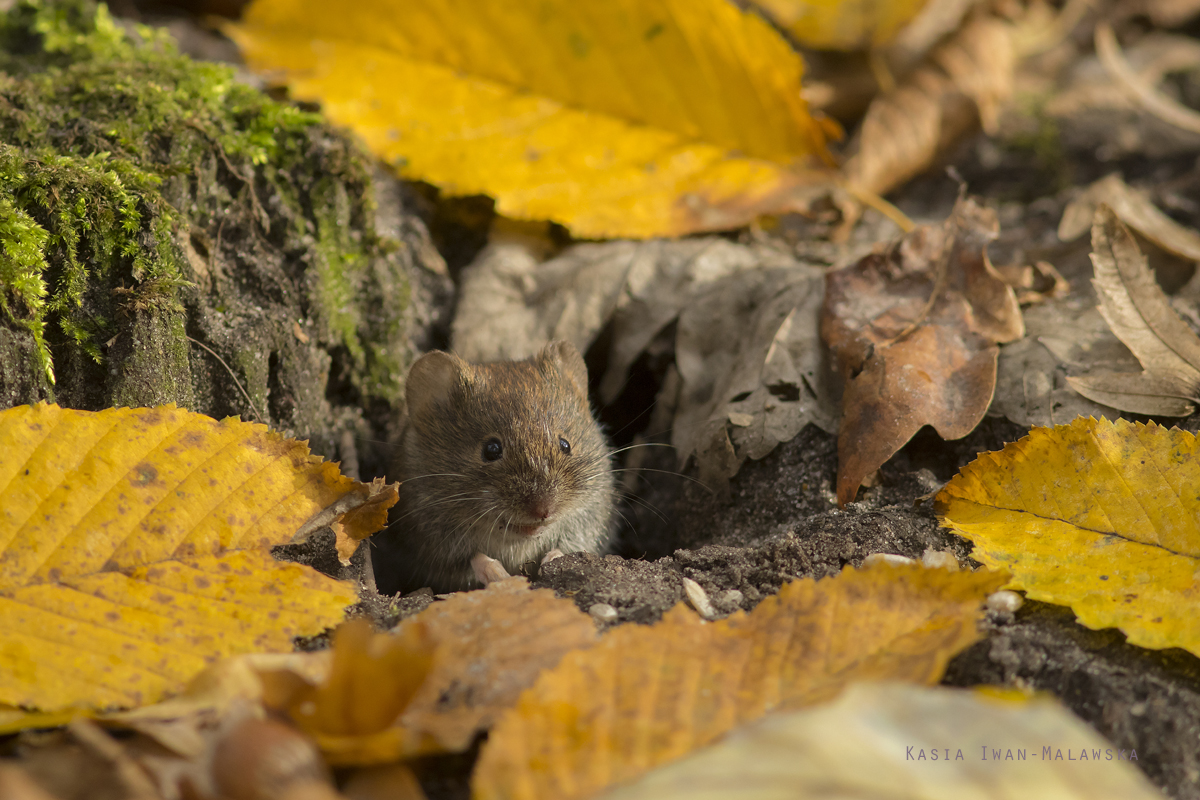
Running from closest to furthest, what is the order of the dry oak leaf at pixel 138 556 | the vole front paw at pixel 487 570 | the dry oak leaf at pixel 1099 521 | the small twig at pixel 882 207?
the dry oak leaf at pixel 138 556, the dry oak leaf at pixel 1099 521, the vole front paw at pixel 487 570, the small twig at pixel 882 207

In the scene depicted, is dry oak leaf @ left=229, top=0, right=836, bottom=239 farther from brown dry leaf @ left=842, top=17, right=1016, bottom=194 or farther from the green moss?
brown dry leaf @ left=842, top=17, right=1016, bottom=194

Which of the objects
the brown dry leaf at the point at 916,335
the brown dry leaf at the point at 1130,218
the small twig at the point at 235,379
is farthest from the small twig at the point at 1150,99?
the small twig at the point at 235,379

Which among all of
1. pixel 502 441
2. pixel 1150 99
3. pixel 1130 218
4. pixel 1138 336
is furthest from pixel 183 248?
pixel 1150 99

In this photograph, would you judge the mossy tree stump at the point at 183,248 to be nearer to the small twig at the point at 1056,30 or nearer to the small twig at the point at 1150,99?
the small twig at the point at 1150,99

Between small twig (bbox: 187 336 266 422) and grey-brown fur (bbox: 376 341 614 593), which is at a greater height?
small twig (bbox: 187 336 266 422)

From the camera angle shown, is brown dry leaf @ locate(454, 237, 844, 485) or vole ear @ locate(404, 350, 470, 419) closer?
brown dry leaf @ locate(454, 237, 844, 485)

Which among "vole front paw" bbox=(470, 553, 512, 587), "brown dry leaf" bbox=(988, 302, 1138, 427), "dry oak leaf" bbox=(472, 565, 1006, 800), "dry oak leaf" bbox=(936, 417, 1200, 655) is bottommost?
"vole front paw" bbox=(470, 553, 512, 587)

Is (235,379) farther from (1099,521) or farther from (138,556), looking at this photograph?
(1099,521)

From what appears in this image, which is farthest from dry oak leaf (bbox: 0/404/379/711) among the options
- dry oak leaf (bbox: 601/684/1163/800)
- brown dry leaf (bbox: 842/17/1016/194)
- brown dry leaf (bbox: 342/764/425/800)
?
brown dry leaf (bbox: 842/17/1016/194)
